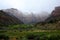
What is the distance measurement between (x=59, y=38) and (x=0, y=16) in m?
106

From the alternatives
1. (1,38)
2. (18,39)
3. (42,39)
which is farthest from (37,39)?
(1,38)

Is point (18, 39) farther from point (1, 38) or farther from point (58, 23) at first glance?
point (58, 23)

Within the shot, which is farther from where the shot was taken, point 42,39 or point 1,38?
point 1,38

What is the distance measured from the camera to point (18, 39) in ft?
159

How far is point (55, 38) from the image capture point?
47.1 meters

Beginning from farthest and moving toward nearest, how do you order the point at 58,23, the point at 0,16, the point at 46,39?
the point at 0,16
the point at 58,23
the point at 46,39

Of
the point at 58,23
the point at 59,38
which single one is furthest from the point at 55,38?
the point at 58,23

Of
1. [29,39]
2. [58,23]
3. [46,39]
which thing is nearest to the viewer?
[46,39]

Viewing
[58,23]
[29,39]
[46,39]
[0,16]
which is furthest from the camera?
[0,16]

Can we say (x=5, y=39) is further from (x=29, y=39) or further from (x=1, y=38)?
(x=29, y=39)

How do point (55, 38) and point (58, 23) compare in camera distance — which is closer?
point (55, 38)

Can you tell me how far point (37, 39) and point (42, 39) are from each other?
147 centimetres

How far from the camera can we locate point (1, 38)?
50.3 m

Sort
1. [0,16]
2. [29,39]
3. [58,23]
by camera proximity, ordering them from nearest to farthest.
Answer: [29,39] → [58,23] → [0,16]
